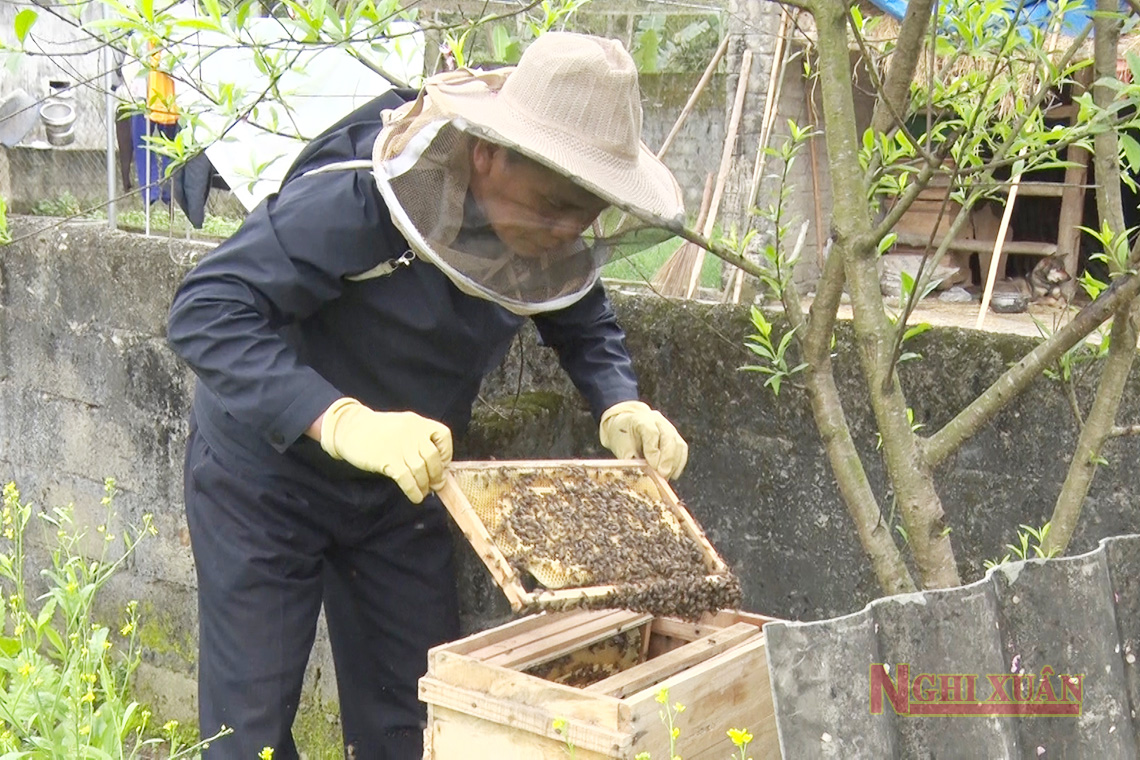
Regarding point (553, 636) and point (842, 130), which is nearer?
point (842, 130)

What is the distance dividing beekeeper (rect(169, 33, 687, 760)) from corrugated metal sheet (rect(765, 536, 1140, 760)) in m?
0.85

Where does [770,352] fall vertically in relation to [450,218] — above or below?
below

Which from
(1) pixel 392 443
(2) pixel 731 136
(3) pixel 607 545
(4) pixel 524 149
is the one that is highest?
(2) pixel 731 136

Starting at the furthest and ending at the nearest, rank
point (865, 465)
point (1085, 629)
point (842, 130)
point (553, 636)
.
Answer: point (865, 465)
point (553, 636)
point (842, 130)
point (1085, 629)

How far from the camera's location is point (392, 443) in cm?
242

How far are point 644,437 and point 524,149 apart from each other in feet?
2.94

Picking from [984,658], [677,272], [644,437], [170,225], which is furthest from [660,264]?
[984,658]

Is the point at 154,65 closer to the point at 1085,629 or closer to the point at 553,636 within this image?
the point at 553,636

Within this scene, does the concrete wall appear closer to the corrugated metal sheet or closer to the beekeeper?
the beekeeper

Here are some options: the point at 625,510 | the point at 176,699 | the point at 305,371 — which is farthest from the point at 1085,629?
the point at 176,699

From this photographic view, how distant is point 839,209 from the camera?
6.56 feet

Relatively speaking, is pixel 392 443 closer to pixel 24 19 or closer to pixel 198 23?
pixel 198 23

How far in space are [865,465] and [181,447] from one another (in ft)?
8.19

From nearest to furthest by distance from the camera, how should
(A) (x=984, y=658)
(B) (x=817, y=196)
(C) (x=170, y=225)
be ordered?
(A) (x=984, y=658), (C) (x=170, y=225), (B) (x=817, y=196)
